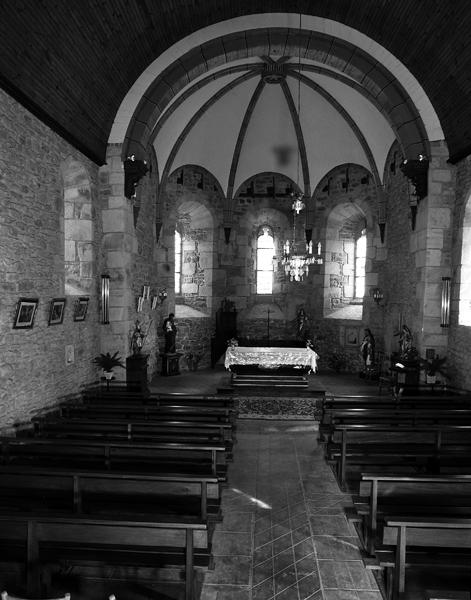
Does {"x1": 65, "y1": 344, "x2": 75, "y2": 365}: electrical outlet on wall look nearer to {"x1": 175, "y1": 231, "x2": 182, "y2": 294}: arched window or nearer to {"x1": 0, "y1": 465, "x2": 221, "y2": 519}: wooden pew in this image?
{"x1": 0, "y1": 465, "x2": 221, "y2": 519}: wooden pew

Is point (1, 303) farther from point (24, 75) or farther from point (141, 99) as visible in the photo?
point (141, 99)

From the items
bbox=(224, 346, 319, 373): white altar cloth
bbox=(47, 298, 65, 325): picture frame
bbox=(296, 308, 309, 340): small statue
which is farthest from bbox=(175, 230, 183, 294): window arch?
bbox=(47, 298, 65, 325): picture frame

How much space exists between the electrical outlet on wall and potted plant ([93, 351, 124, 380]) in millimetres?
1104

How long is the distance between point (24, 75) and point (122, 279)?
536 centimetres

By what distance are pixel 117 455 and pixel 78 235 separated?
249 inches

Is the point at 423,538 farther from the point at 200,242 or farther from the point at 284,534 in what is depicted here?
the point at 200,242

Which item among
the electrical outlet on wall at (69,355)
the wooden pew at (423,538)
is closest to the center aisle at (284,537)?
the wooden pew at (423,538)

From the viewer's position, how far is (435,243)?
11.1 m

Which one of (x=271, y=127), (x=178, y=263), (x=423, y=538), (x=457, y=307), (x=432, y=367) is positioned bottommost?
(x=423, y=538)

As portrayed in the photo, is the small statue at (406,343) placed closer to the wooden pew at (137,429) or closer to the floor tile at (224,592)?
the wooden pew at (137,429)

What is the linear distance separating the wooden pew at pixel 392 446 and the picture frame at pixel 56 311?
18.8 feet

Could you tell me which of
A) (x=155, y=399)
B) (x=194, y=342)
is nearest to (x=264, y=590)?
(x=155, y=399)

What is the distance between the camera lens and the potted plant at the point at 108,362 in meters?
10.8

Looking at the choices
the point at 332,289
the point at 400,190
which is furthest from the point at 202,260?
the point at 400,190
